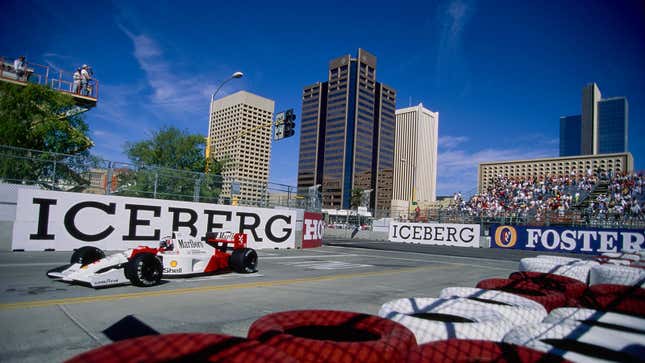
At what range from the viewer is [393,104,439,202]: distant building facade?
190m

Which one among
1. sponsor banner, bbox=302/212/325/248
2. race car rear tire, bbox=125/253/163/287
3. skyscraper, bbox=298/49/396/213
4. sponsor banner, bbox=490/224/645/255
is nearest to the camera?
race car rear tire, bbox=125/253/163/287

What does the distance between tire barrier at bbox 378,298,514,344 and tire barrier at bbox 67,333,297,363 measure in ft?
4.57

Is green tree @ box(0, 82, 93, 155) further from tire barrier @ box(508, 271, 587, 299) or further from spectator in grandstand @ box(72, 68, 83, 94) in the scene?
tire barrier @ box(508, 271, 587, 299)

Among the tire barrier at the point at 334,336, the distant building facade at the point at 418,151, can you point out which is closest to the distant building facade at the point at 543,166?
the tire barrier at the point at 334,336

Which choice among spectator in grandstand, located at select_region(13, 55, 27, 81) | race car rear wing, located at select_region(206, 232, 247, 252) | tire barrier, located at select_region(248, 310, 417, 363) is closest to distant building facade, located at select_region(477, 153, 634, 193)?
spectator in grandstand, located at select_region(13, 55, 27, 81)

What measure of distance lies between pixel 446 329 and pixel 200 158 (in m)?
40.6

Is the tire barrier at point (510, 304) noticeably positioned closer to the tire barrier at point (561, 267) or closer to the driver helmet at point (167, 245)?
the tire barrier at point (561, 267)

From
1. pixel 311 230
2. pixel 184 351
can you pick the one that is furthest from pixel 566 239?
pixel 184 351

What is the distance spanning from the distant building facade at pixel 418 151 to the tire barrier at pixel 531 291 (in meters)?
186

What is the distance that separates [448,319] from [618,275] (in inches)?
168

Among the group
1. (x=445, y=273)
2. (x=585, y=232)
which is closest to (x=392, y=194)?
(x=585, y=232)

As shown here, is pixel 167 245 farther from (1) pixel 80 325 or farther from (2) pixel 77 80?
(2) pixel 77 80

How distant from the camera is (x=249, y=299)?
680 cm

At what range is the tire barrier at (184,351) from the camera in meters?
1.71
